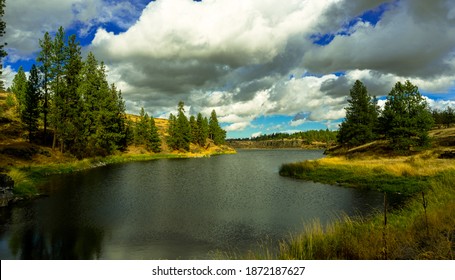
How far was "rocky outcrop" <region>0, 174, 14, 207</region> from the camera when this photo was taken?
24.1 meters

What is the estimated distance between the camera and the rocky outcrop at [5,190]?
949 inches

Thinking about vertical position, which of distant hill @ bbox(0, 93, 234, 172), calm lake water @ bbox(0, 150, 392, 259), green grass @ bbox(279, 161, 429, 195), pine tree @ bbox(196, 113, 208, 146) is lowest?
calm lake water @ bbox(0, 150, 392, 259)

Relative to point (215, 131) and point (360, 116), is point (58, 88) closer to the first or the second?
point (360, 116)

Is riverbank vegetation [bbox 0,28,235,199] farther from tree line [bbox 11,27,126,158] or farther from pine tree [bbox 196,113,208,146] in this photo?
pine tree [bbox 196,113,208,146]

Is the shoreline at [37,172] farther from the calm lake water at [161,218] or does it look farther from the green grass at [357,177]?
the green grass at [357,177]

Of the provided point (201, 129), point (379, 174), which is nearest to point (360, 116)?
point (379, 174)

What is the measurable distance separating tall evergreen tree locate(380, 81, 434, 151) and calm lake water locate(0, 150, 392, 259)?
82.1 feet

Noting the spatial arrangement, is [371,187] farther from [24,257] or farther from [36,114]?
[36,114]

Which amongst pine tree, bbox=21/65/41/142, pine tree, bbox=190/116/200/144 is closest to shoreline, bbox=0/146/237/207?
pine tree, bbox=21/65/41/142

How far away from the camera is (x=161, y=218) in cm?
2141

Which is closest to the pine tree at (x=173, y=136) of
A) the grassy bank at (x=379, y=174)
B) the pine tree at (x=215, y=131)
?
the pine tree at (x=215, y=131)

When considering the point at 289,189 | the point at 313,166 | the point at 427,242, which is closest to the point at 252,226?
the point at 427,242

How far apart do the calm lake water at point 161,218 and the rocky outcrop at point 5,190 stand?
5.30 ft
